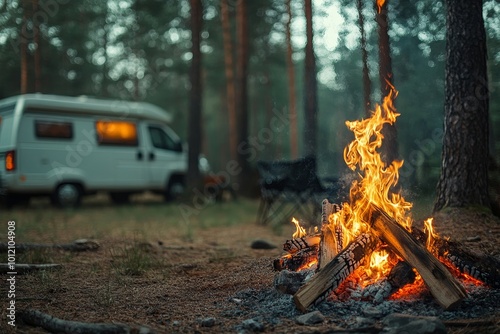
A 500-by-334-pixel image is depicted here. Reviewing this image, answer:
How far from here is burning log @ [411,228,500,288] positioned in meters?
3.56

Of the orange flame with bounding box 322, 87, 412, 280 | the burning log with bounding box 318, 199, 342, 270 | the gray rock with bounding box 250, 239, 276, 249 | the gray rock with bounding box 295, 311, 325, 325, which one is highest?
the orange flame with bounding box 322, 87, 412, 280

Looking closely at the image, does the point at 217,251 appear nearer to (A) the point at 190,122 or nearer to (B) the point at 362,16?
(B) the point at 362,16

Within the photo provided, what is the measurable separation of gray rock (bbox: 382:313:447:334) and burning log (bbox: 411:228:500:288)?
3.25 feet

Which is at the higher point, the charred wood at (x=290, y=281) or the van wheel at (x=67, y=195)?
the charred wood at (x=290, y=281)

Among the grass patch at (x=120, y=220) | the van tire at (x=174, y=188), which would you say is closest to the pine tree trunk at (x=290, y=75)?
the van tire at (x=174, y=188)

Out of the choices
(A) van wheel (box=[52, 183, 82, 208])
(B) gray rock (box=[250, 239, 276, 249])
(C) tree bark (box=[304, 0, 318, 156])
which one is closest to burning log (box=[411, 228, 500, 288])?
(B) gray rock (box=[250, 239, 276, 249])

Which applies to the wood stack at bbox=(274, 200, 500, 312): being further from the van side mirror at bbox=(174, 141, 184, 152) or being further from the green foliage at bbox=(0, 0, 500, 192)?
the van side mirror at bbox=(174, 141, 184, 152)

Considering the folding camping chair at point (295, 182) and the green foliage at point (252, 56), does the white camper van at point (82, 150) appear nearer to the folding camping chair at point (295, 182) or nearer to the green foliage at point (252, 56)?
the green foliage at point (252, 56)

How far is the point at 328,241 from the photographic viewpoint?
3.87 m

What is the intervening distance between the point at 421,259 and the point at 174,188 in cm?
1098

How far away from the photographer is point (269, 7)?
17.9 m

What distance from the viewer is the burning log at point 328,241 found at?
3.73 meters

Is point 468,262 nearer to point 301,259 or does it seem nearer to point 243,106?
point 301,259

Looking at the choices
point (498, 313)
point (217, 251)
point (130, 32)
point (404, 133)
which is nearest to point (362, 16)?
point (217, 251)
